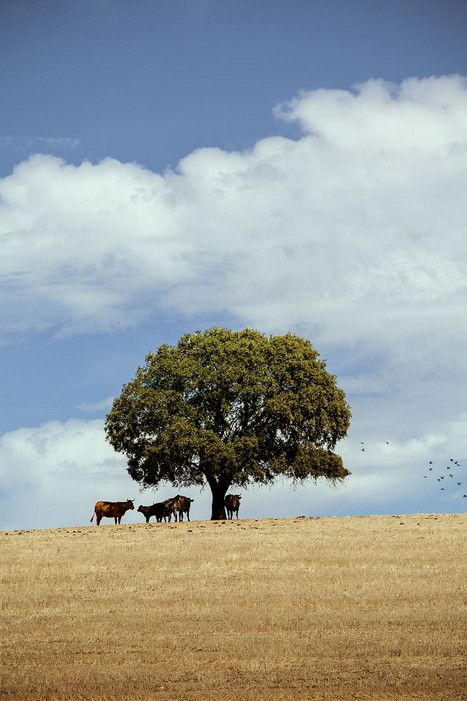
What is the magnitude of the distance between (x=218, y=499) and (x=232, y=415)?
618cm

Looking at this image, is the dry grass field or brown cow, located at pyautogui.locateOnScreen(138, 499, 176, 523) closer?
the dry grass field

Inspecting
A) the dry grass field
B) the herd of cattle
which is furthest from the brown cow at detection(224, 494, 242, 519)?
the dry grass field

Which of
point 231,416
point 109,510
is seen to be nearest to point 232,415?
point 231,416

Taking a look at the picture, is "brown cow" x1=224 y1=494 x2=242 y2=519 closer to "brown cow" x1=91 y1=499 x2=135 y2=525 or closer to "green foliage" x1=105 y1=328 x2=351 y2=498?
"green foliage" x1=105 y1=328 x2=351 y2=498

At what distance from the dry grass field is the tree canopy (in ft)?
35.1

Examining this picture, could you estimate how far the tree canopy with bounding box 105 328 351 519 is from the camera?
194 ft

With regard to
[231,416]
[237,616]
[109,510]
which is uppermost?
[231,416]

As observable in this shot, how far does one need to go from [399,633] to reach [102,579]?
14.4 m

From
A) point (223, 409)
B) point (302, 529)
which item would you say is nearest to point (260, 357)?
point (223, 409)

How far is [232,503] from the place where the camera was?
63656 millimetres

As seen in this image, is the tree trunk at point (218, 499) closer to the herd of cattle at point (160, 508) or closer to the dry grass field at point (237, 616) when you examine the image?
the herd of cattle at point (160, 508)

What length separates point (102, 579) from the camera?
1355 inches

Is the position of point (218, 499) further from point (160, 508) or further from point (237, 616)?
point (237, 616)

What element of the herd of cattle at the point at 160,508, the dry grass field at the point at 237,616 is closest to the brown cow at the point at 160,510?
the herd of cattle at the point at 160,508
